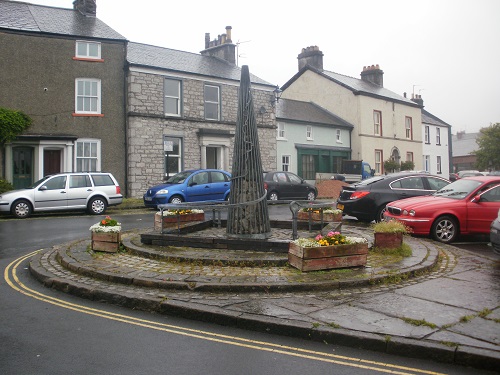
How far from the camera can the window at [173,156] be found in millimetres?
24467

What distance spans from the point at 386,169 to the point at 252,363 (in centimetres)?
3718

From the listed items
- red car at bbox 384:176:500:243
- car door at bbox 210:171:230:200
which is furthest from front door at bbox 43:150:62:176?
red car at bbox 384:176:500:243

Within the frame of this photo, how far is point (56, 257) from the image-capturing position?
8.25 metres

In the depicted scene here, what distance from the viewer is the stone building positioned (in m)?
23.4

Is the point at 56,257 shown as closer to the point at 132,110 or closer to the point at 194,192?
the point at 194,192

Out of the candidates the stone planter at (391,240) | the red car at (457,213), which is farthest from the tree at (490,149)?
the stone planter at (391,240)

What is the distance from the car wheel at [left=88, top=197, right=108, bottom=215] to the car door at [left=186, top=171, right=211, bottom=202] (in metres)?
3.29

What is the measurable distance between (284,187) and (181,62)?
1075 cm

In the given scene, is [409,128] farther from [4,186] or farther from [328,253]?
[328,253]

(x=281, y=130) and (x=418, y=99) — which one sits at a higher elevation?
(x=418, y=99)

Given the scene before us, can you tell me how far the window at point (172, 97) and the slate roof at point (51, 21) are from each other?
3352 mm

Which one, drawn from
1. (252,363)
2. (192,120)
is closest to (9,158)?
(192,120)

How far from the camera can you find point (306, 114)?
35312 mm

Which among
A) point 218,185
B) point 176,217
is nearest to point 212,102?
point 218,185
